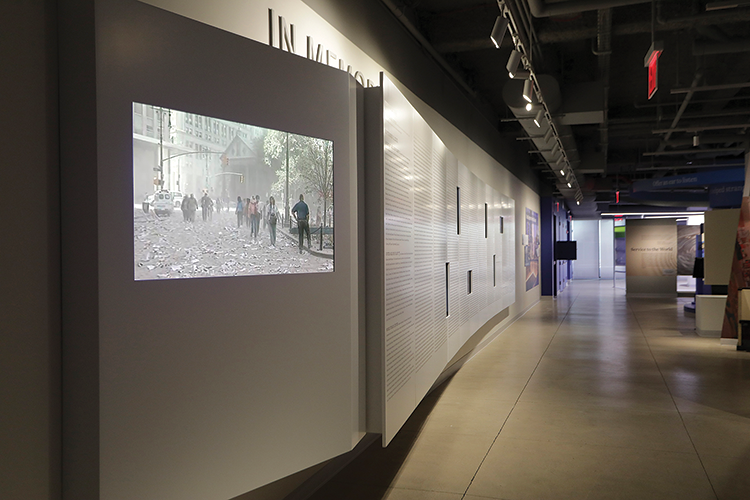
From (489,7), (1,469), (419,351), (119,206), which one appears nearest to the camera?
(1,469)

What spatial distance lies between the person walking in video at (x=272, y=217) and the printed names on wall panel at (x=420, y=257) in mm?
883

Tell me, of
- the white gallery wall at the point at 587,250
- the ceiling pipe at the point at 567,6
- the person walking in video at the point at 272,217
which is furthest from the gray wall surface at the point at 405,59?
the white gallery wall at the point at 587,250

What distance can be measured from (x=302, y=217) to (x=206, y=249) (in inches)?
22.0

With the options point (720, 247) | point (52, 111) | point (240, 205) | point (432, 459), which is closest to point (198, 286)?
point (240, 205)

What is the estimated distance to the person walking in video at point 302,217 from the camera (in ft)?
8.59

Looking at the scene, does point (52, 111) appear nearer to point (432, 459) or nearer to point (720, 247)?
point (432, 459)

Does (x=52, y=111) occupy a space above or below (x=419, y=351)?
above

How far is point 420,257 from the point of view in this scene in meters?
4.18

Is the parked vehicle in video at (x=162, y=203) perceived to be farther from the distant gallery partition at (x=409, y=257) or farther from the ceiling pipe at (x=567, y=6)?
the ceiling pipe at (x=567, y=6)

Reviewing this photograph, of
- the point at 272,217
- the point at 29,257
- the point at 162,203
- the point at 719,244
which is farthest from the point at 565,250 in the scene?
the point at 29,257

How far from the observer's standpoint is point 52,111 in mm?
1954

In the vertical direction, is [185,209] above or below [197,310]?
above

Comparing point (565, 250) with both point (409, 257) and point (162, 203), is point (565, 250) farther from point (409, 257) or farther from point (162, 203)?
point (162, 203)

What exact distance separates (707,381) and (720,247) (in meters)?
5.24
